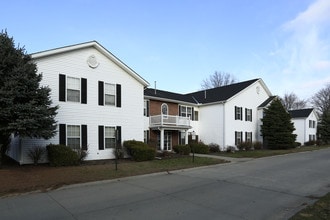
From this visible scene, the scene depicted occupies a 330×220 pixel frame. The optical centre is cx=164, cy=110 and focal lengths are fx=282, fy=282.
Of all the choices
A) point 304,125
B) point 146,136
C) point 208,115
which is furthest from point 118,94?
point 304,125

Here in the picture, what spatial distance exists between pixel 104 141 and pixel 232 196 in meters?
12.3

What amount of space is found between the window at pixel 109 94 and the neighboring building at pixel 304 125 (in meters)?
36.0

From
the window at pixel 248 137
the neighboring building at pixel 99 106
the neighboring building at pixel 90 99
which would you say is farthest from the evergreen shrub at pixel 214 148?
the neighboring building at pixel 90 99

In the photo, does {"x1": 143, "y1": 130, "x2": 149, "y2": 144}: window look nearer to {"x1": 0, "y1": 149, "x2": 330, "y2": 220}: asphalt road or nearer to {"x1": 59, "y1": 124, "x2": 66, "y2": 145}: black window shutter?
{"x1": 59, "y1": 124, "x2": 66, "y2": 145}: black window shutter

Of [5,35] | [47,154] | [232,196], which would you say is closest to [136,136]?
[47,154]

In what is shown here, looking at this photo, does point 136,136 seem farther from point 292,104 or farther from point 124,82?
point 292,104

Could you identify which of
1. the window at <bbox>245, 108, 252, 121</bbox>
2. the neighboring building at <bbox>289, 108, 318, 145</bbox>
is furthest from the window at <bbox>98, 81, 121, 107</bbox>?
the neighboring building at <bbox>289, 108, 318, 145</bbox>

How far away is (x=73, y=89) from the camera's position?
718 inches

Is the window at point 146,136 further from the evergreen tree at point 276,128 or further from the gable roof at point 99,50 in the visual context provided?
the evergreen tree at point 276,128

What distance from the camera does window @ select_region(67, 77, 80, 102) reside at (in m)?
18.0

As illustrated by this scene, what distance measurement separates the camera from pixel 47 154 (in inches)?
653

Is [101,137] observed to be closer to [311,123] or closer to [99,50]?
[99,50]

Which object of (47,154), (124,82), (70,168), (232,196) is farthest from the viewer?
(124,82)

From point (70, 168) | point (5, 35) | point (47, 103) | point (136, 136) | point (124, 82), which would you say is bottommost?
point (70, 168)
